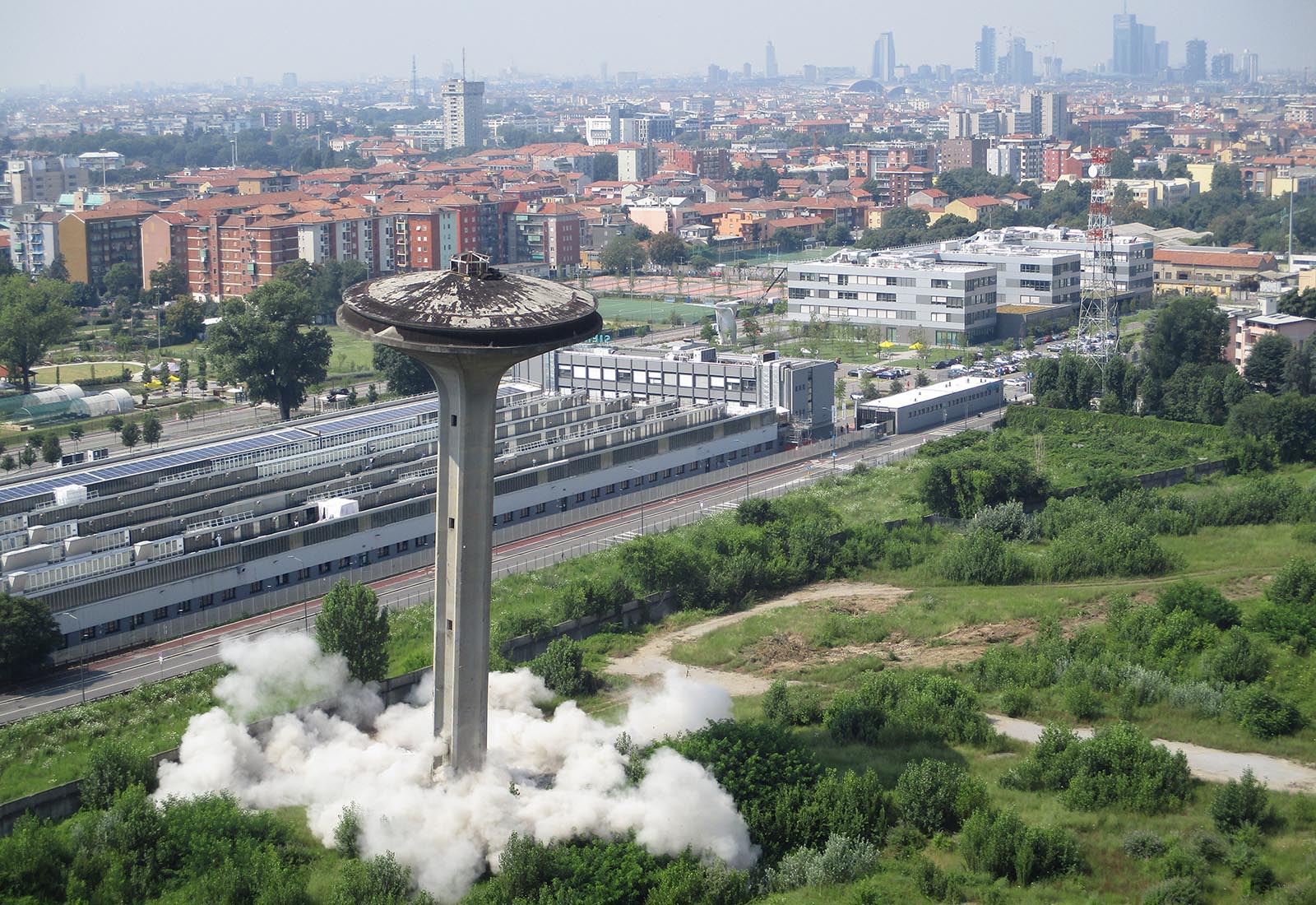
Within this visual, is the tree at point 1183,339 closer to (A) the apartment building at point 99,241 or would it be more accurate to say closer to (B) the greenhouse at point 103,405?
(B) the greenhouse at point 103,405

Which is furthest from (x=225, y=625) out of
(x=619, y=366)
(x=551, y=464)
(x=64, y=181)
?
(x=64, y=181)

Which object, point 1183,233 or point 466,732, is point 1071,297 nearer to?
point 1183,233

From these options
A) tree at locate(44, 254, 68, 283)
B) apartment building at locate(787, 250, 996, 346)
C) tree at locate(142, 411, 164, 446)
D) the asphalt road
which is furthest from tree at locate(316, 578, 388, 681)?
tree at locate(44, 254, 68, 283)

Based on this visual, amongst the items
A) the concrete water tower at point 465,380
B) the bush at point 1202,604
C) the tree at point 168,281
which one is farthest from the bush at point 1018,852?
the tree at point 168,281

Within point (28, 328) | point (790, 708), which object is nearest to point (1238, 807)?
point (790, 708)

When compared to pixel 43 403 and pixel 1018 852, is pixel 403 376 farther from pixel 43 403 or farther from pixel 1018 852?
pixel 1018 852
